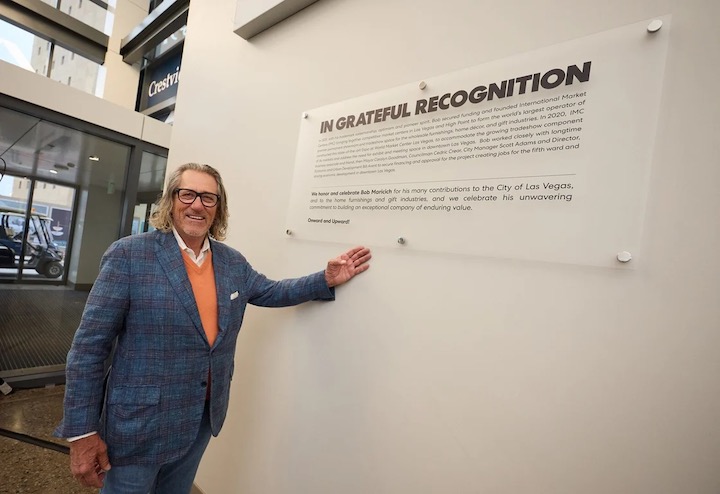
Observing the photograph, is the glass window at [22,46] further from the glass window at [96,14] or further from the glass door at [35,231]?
the glass door at [35,231]

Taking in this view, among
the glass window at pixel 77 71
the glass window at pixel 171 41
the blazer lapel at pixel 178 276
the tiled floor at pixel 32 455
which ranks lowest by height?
the tiled floor at pixel 32 455

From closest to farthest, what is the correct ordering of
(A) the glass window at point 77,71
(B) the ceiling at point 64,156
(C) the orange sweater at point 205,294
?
(C) the orange sweater at point 205,294
(B) the ceiling at point 64,156
(A) the glass window at point 77,71

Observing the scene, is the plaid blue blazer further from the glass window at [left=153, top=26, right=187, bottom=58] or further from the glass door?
the glass window at [left=153, top=26, right=187, bottom=58]

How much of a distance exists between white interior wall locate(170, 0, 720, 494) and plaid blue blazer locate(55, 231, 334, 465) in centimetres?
44

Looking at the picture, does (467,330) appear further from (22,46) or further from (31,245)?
(22,46)

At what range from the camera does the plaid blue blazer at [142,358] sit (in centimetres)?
106

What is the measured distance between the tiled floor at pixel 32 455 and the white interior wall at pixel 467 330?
103 centimetres

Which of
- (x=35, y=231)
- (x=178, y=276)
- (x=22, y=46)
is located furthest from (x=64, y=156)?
(x=178, y=276)

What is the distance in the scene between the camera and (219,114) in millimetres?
2002

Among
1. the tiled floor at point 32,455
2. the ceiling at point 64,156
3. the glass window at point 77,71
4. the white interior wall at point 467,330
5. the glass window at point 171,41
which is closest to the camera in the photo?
the white interior wall at point 467,330

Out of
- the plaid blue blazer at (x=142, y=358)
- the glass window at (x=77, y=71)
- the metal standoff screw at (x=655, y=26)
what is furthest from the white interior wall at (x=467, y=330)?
the glass window at (x=77, y=71)

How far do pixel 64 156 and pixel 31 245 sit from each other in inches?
43.8

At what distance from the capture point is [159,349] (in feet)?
3.63

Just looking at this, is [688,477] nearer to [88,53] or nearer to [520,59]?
[520,59]
